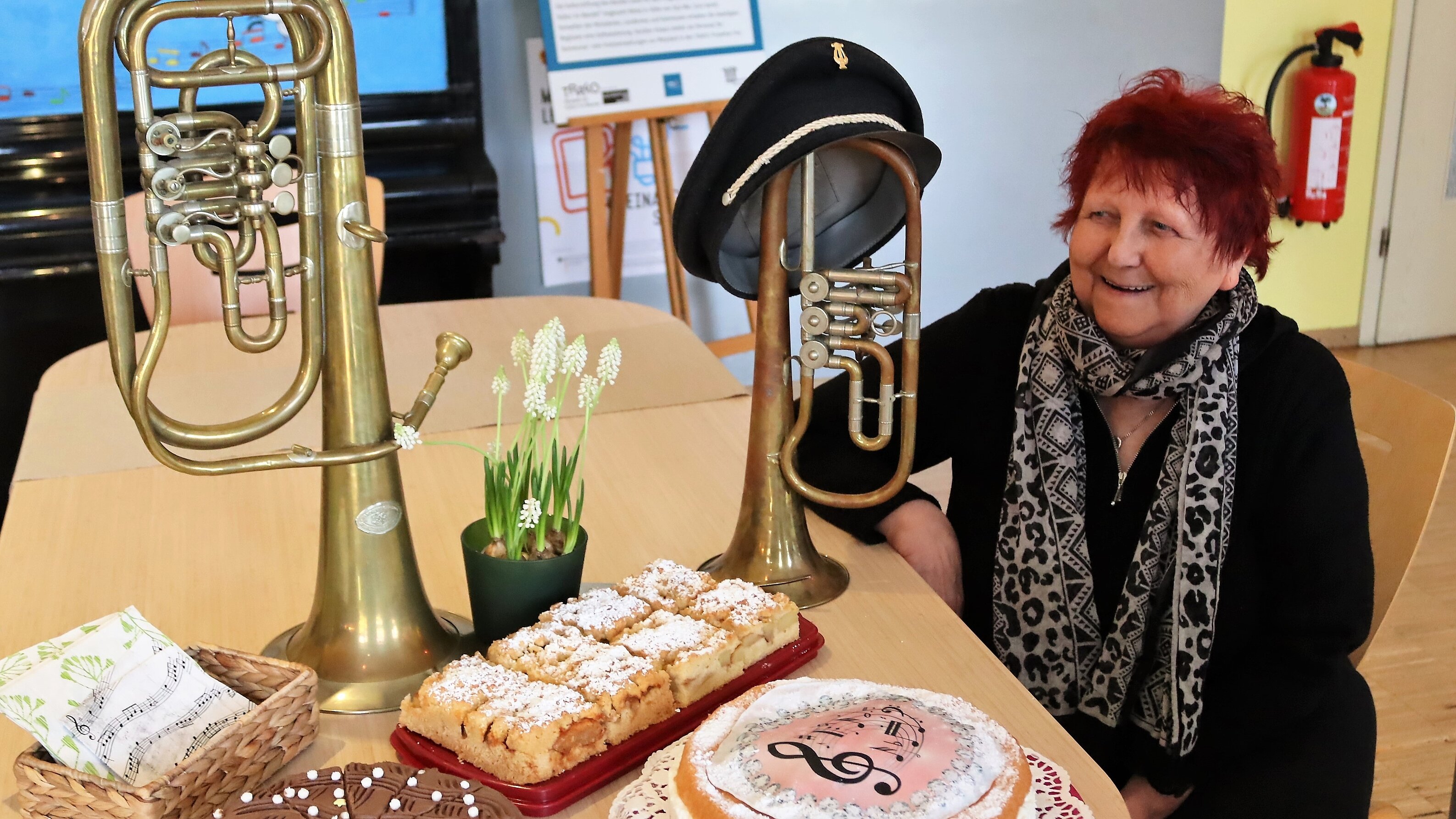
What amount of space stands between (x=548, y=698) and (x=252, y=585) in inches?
17.5

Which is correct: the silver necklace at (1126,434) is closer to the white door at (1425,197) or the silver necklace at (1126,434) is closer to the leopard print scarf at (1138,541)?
the leopard print scarf at (1138,541)

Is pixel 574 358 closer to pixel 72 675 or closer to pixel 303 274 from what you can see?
pixel 303 274

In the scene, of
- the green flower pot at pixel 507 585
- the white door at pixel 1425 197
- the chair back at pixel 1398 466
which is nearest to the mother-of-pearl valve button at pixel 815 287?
the green flower pot at pixel 507 585

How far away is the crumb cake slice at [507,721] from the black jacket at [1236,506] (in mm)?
470

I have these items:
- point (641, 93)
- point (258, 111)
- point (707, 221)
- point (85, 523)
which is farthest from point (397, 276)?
point (707, 221)

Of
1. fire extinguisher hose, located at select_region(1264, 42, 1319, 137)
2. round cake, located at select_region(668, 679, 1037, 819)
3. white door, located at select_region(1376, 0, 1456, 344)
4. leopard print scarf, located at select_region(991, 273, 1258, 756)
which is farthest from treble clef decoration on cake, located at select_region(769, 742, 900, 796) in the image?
white door, located at select_region(1376, 0, 1456, 344)

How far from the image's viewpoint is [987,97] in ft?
12.8

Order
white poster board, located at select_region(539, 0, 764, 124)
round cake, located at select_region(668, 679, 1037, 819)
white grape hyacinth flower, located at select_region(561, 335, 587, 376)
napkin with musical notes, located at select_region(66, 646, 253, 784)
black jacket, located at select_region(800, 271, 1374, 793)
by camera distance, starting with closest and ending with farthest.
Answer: round cake, located at select_region(668, 679, 1037, 819) → napkin with musical notes, located at select_region(66, 646, 253, 784) → white grape hyacinth flower, located at select_region(561, 335, 587, 376) → black jacket, located at select_region(800, 271, 1374, 793) → white poster board, located at select_region(539, 0, 764, 124)

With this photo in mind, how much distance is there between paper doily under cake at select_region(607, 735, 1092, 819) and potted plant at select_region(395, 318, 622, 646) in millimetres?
187

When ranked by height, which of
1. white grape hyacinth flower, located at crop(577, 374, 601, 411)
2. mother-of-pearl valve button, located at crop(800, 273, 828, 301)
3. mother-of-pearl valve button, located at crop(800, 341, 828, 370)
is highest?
mother-of-pearl valve button, located at crop(800, 273, 828, 301)

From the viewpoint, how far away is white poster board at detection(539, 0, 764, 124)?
3268 mm

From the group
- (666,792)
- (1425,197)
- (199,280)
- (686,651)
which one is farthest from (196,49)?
(1425,197)

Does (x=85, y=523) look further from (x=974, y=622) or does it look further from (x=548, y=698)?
(x=974, y=622)

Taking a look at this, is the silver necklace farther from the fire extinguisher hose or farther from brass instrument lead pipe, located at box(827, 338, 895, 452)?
the fire extinguisher hose
